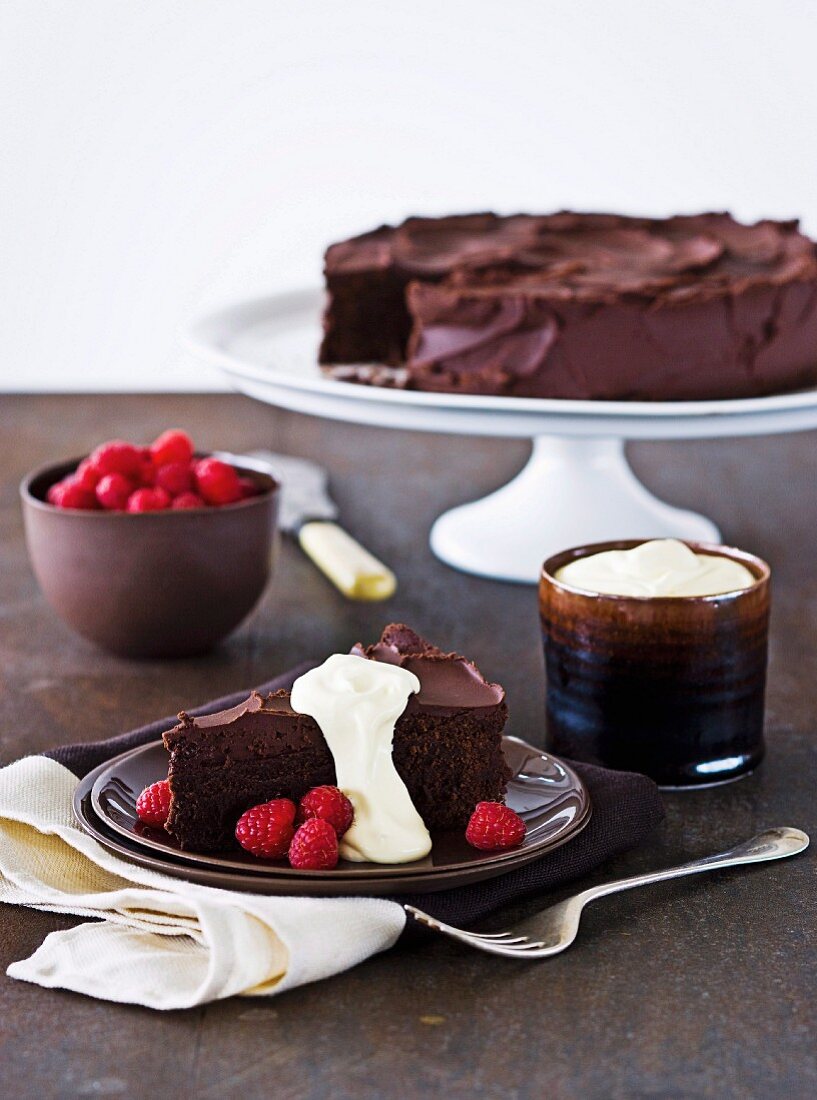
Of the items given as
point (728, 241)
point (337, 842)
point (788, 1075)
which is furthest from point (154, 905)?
point (728, 241)

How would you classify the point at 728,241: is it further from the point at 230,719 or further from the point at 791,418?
the point at 230,719

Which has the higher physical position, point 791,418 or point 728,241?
point 728,241

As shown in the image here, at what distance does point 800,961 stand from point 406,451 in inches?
68.1

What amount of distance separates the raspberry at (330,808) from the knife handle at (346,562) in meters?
0.79

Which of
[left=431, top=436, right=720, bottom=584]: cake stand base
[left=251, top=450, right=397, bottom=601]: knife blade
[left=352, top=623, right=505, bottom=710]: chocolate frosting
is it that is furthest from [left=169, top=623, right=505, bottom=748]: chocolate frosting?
[left=431, top=436, right=720, bottom=584]: cake stand base

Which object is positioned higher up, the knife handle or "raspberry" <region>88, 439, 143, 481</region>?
"raspberry" <region>88, 439, 143, 481</region>

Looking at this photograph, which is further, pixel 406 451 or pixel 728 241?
pixel 406 451

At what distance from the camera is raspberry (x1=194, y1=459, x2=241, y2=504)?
5.48 feet

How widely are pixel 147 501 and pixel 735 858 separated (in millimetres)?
793

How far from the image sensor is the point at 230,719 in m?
1.11

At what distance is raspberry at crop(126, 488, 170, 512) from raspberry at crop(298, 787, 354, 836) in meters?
0.63

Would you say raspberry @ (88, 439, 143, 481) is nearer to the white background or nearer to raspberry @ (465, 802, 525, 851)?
raspberry @ (465, 802, 525, 851)

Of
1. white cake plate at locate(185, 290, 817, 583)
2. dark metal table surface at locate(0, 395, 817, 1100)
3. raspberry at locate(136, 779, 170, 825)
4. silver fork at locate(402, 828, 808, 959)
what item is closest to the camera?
dark metal table surface at locate(0, 395, 817, 1100)

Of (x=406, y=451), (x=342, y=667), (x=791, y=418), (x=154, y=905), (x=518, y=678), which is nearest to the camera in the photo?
(x=154, y=905)
